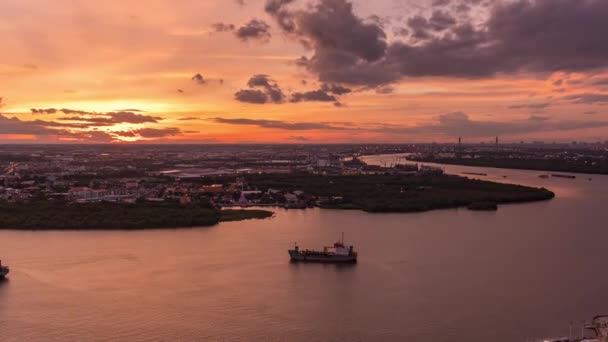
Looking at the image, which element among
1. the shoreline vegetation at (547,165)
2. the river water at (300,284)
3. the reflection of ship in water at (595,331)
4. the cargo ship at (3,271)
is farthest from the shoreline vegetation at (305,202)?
the shoreline vegetation at (547,165)

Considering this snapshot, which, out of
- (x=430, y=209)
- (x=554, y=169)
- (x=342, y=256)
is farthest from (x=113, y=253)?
(x=554, y=169)

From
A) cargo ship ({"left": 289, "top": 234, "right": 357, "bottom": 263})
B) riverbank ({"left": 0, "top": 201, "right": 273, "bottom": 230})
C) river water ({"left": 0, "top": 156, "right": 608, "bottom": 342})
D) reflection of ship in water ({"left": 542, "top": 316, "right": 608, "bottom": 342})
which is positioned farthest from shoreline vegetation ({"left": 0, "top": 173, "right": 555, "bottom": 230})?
reflection of ship in water ({"left": 542, "top": 316, "right": 608, "bottom": 342})

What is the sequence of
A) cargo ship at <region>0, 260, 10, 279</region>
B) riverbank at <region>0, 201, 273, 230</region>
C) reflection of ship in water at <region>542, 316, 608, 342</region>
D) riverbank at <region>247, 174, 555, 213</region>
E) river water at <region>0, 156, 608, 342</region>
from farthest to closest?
1. riverbank at <region>247, 174, 555, 213</region>
2. riverbank at <region>0, 201, 273, 230</region>
3. cargo ship at <region>0, 260, 10, 279</region>
4. river water at <region>0, 156, 608, 342</region>
5. reflection of ship in water at <region>542, 316, 608, 342</region>

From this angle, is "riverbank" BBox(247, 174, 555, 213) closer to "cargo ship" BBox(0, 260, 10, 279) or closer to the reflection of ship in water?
the reflection of ship in water

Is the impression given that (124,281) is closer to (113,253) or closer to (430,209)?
(113,253)

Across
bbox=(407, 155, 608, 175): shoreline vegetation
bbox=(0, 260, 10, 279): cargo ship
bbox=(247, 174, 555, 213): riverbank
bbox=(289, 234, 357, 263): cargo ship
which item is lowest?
bbox=(0, 260, 10, 279): cargo ship

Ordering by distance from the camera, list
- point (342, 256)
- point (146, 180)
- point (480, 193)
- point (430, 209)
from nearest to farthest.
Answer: point (342, 256) < point (430, 209) < point (480, 193) < point (146, 180)

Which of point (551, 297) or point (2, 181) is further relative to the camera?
point (2, 181)

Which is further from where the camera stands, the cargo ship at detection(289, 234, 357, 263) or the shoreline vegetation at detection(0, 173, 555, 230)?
the shoreline vegetation at detection(0, 173, 555, 230)
